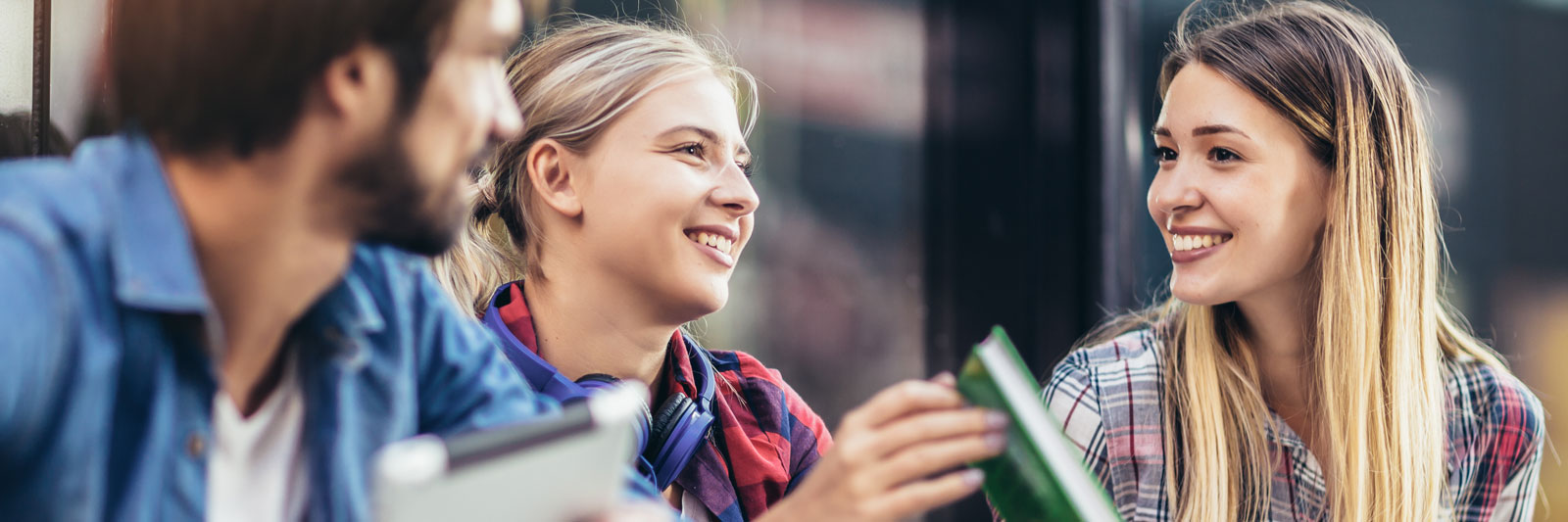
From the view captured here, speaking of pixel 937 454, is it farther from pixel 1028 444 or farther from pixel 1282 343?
pixel 1282 343

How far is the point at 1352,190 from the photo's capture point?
210 centimetres

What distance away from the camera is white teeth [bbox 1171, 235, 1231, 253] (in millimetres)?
2152

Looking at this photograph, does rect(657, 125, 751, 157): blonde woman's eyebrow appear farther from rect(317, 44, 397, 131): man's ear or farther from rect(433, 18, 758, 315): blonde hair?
rect(317, 44, 397, 131): man's ear

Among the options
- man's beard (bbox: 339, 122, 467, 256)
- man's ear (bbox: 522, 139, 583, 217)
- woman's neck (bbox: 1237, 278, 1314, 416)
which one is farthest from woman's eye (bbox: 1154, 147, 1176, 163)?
man's beard (bbox: 339, 122, 467, 256)

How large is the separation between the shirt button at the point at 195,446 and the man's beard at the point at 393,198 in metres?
0.22

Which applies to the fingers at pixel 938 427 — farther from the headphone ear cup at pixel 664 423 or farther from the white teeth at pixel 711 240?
the white teeth at pixel 711 240

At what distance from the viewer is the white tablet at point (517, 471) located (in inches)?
35.1

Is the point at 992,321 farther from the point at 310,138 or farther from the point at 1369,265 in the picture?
the point at 310,138

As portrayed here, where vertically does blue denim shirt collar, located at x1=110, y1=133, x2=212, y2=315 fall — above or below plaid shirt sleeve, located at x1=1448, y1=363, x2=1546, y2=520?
above

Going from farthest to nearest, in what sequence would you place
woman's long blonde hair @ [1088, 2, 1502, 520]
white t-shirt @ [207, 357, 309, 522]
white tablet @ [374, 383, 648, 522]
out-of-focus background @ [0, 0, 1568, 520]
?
out-of-focus background @ [0, 0, 1568, 520], woman's long blonde hair @ [1088, 2, 1502, 520], white t-shirt @ [207, 357, 309, 522], white tablet @ [374, 383, 648, 522]

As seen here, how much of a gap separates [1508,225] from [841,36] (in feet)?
6.25

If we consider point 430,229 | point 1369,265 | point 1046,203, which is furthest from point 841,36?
point 430,229

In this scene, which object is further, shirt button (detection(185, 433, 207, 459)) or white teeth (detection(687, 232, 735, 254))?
white teeth (detection(687, 232, 735, 254))

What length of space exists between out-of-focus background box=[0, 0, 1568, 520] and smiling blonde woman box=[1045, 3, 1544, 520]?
1089 mm
